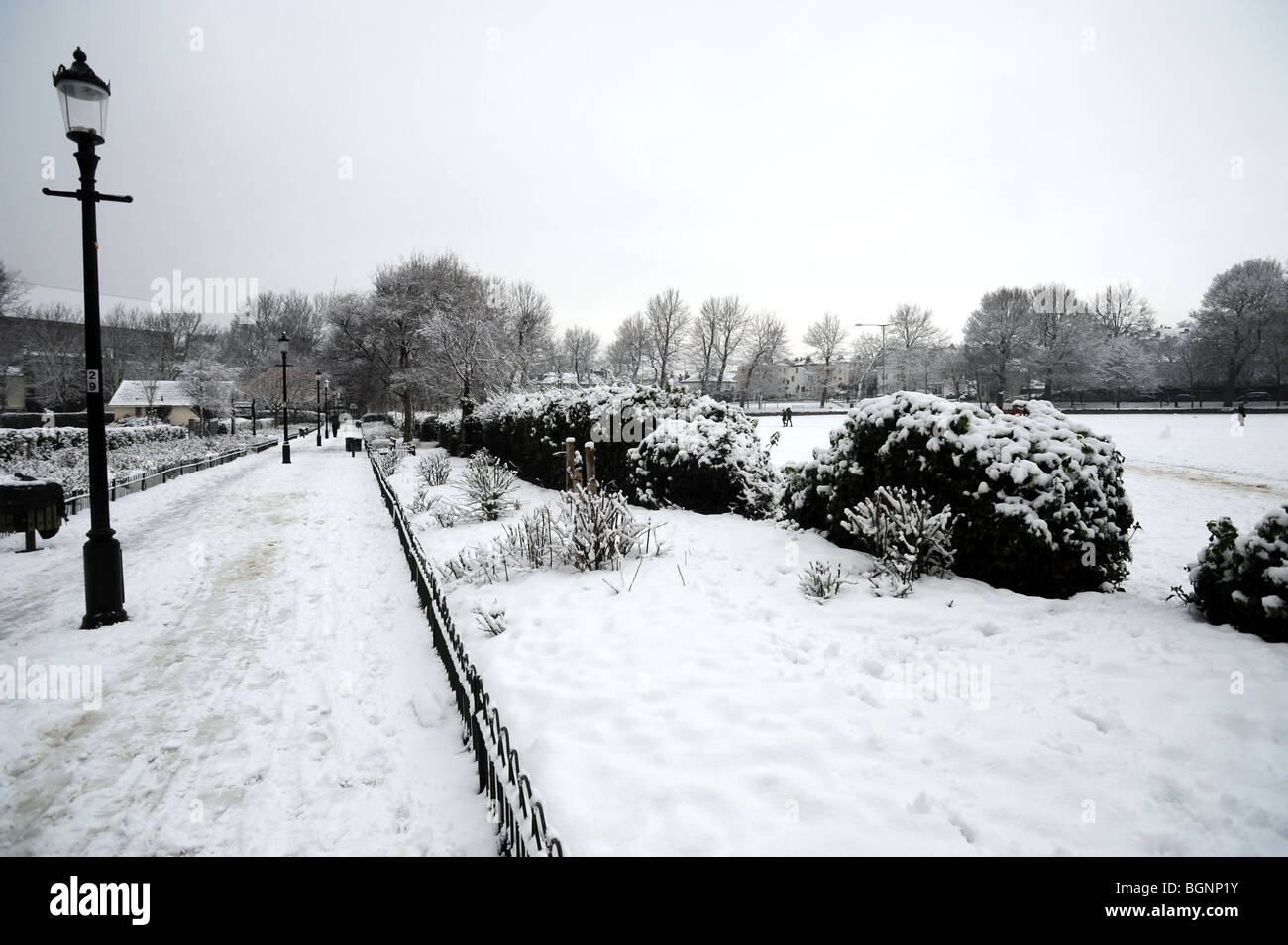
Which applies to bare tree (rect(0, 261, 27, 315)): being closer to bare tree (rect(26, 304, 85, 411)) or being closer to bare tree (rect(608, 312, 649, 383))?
bare tree (rect(26, 304, 85, 411))

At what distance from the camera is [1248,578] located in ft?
12.9

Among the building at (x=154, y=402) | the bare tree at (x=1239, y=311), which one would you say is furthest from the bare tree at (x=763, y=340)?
the building at (x=154, y=402)

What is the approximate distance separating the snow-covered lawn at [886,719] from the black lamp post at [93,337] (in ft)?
11.3

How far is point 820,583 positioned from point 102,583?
6.74 meters

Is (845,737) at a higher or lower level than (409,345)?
lower

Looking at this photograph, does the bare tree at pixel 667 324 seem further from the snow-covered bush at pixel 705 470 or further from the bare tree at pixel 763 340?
the snow-covered bush at pixel 705 470

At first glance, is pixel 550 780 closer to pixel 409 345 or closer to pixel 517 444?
pixel 517 444

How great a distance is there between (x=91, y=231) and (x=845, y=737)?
25.3 ft

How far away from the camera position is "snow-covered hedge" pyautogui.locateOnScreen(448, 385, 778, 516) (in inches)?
349

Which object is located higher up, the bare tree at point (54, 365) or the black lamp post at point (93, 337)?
the bare tree at point (54, 365)

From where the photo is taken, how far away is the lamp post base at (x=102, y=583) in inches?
212

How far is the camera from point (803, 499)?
7.03 meters

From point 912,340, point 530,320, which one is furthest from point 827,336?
point 530,320
